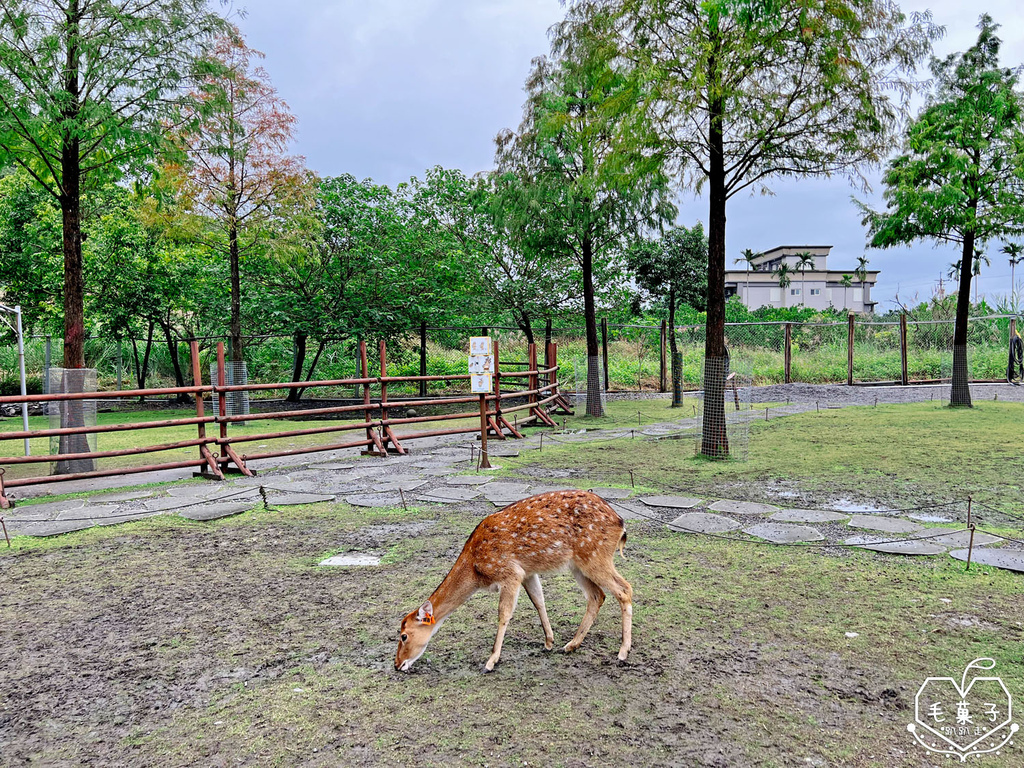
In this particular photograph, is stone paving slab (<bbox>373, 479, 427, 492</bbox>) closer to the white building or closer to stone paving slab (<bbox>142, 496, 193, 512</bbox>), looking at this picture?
stone paving slab (<bbox>142, 496, 193, 512</bbox>)

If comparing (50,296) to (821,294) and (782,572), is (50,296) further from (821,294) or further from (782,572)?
(821,294)

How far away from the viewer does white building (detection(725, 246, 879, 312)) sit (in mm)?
53531

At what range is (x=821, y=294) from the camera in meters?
55.9

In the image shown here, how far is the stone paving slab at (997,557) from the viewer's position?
4316 mm

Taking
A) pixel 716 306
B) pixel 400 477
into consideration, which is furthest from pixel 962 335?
pixel 400 477

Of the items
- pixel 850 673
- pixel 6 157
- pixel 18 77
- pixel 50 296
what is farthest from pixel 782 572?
pixel 50 296

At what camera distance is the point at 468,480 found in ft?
24.8

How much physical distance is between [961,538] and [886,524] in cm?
52

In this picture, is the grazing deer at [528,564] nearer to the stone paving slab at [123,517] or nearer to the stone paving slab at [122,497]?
the stone paving slab at [123,517]

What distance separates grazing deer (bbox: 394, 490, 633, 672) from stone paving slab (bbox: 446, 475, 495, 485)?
4.09m

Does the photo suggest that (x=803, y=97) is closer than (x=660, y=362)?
Yes

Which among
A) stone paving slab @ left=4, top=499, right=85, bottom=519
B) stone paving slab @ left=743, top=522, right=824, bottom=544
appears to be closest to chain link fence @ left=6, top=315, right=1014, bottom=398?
stone paving slab @ left=4, top=499, right=85, bottom=519

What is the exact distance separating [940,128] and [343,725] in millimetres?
14197

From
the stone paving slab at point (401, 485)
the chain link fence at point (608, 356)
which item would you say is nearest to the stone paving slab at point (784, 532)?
the stone paving slab at point (401, 485)
